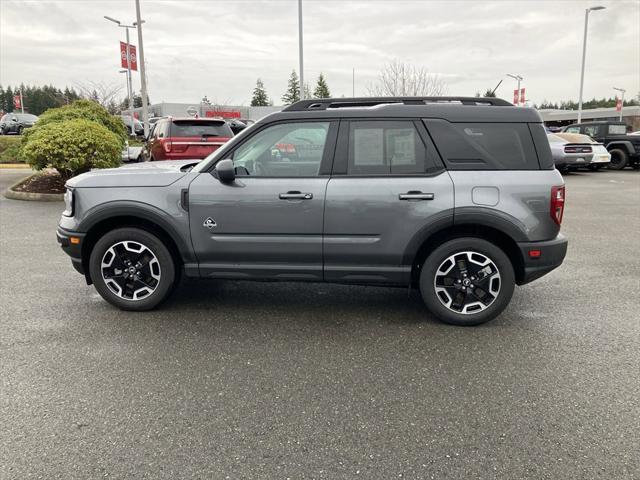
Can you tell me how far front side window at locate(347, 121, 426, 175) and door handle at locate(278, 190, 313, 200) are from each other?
1.34 feet

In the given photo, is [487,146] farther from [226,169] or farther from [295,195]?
[226,169]

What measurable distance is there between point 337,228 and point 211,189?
1.12m

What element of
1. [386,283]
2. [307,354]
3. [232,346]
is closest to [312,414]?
[307,354]

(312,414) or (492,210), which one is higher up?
(492,210)

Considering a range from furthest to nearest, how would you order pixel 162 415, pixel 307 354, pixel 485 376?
pixel 307 354, pixel 485 376, pixel 162 415

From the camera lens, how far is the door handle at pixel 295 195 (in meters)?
4.33

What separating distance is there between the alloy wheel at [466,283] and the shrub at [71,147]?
31.5 feet

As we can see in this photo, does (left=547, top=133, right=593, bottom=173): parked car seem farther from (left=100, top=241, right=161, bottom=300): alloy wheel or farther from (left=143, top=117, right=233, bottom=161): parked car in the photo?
(left=100, top=241, right=161, bottom=300): alloy wheel

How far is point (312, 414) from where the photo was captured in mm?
3047

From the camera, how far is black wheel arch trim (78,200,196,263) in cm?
452

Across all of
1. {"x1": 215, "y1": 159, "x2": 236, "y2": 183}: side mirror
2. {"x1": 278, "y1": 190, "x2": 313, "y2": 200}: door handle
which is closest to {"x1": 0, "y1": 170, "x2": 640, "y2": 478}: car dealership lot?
{"x1": 278, "y1": 190, "x2": 313, "y2": 200}: door handle

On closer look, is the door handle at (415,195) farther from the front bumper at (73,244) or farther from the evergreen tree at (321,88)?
the evergreen tree at (321,88)

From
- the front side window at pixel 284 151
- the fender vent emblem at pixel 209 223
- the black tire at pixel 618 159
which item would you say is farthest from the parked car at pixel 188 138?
the black tire at pixel 618 159

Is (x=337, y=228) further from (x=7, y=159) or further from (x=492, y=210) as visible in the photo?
Answer: (x=7, y=159)
